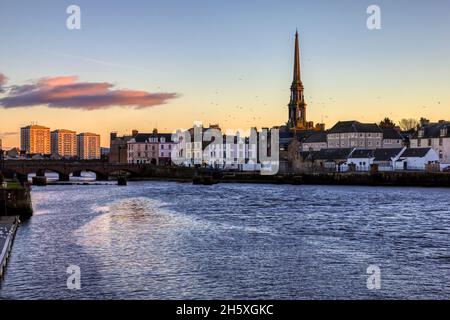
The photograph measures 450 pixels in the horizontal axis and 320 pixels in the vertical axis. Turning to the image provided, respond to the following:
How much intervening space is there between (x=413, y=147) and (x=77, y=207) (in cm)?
8553

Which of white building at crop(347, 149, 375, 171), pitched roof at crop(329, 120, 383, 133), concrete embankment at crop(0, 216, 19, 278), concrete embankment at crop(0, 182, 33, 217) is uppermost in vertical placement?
pitched roof at crop(329, 120, 383, 133)

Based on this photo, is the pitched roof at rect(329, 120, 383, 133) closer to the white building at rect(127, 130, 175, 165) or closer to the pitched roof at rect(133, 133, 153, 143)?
the white building at rect(127, 130, 175, 165)

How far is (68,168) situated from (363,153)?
62.7 metres

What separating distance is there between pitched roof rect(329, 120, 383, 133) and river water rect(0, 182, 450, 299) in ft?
326

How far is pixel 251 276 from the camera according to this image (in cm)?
2550

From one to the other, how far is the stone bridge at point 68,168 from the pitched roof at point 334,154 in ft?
111

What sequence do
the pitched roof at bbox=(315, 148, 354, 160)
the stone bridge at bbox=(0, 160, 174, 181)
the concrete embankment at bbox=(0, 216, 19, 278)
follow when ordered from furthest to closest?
the pitched roof at bbox=(315, 148, 354, 160), the stone bridge at bbox=(0, 160, 174, 181), the concrete embankment at bbox=(0, 216, 19, 278)

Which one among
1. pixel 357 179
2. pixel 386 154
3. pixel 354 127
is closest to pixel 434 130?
pixel 386 154

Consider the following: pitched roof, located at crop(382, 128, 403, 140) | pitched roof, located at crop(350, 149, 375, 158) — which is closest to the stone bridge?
pitched roof, located at crop(350, 149, 375, 158)

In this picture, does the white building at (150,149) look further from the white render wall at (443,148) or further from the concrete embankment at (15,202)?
the concrete embankment at (15,202)

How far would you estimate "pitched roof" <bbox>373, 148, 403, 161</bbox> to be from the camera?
4700 inches

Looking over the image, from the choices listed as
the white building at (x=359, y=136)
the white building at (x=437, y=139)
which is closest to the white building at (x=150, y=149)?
the white building at (x=359, y=136)

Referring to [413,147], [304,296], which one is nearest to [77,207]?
[304,296]

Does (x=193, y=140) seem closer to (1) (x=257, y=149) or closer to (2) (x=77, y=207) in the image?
→ (1) (x=257, y=149)
